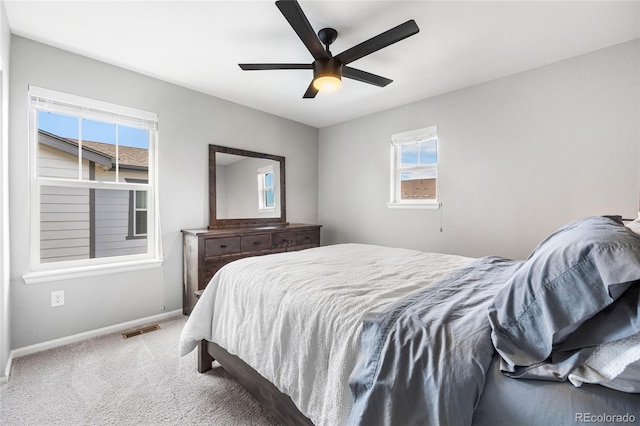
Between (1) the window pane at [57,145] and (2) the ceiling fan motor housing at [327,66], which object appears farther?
(1) the window pane at [57,145]

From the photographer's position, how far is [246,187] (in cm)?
377

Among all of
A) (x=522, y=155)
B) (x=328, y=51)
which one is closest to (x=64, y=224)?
(x=328, y=51)

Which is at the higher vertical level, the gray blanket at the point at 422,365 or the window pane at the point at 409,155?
the window pane at the point at 409,155

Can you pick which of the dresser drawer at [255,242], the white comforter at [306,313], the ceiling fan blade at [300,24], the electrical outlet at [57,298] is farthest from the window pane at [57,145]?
the ceiling fan blade at [300,24]

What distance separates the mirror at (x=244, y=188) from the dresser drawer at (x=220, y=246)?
0.43m

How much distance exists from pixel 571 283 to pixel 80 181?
3.46 m

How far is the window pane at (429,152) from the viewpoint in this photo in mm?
3439

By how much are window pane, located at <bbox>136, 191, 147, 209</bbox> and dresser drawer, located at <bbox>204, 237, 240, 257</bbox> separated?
0.79m

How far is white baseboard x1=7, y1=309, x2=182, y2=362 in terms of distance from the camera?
2.22 meters

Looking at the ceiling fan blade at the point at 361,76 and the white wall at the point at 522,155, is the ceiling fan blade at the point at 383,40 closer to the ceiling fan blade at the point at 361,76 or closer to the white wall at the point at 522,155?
the ceiling fan blade at the point at 361,76

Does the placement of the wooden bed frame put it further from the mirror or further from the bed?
the mirror

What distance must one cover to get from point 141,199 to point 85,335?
1.36 meters

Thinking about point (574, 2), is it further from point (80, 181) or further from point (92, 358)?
point (92, 358)

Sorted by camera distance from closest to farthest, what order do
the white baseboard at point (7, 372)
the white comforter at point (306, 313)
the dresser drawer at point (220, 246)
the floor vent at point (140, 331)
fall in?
1. the white comforter at point (306, 313)
2. the white baseboard at point (7, 372)
3. the floor vent at point (140, 331)
4. the dresser drawer at point (220, 246)
